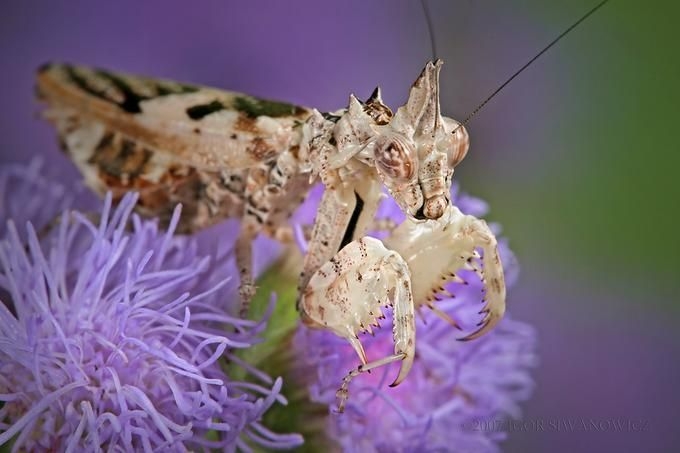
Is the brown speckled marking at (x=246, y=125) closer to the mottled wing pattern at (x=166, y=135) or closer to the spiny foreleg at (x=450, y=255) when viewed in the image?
the mottled wing pattern at (x=166, y=135)

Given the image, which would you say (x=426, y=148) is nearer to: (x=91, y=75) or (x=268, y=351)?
(x=268, y=351)

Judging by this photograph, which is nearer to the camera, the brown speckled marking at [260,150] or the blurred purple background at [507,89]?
the brown speckled marking at [260,150]

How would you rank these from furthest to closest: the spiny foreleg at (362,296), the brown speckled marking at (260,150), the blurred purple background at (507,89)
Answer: the blurred purple background at (507,89) < the brown speckled marking at (260,150) < the spiny foreleg at (362,296)

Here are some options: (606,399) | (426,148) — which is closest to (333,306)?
(426,148)

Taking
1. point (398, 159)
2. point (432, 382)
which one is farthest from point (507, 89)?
point (398, 159)

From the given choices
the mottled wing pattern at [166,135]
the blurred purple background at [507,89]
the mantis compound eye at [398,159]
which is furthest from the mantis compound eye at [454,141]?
the blurred purple background at [507,89]

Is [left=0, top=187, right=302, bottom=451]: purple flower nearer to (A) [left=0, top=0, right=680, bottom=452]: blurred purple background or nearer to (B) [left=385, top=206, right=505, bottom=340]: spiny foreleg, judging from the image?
(B) [left=385, top=206, right=505, bottom=340]: spiny foreleg

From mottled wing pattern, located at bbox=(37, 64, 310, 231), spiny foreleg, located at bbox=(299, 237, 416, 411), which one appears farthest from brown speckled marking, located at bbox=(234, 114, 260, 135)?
spiny foreleg, located at bbox=(299, 237, 416, 411)

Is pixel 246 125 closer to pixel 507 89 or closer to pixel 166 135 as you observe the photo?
pixel 166 135
